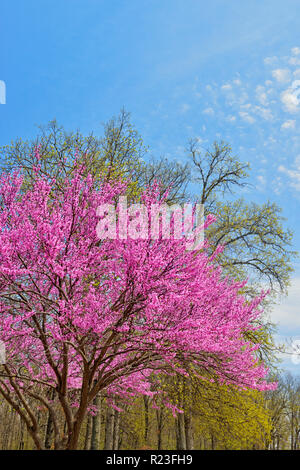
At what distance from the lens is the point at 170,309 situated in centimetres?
682

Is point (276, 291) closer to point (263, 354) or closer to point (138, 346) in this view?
point (263, 354)

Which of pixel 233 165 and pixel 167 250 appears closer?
pixel 167 250

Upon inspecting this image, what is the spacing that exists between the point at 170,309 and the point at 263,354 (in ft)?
35.8

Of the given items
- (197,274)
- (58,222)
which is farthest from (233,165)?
(58,222)

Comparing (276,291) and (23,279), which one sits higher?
(276,291)

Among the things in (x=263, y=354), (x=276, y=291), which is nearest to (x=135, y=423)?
(x=263, y=354)

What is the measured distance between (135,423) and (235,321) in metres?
14.4

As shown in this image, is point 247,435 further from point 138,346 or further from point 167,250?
point 167,250

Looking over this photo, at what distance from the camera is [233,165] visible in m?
18.0
